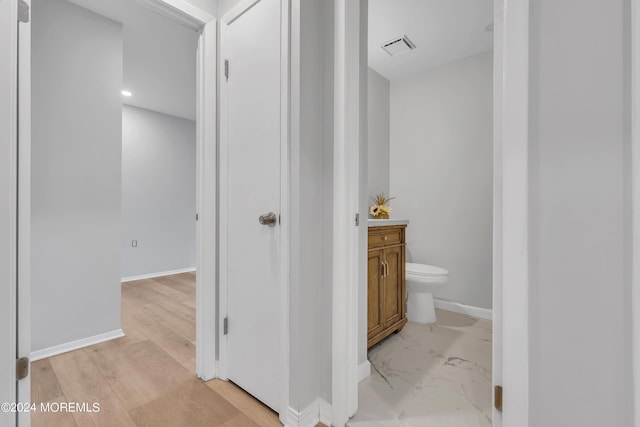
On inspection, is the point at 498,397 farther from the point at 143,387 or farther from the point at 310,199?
the point at 143,387

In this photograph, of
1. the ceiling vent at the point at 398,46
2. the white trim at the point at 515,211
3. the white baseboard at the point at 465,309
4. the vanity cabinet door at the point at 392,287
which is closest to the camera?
the white trim at the point at 515,211

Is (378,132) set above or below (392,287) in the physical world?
Answer: above

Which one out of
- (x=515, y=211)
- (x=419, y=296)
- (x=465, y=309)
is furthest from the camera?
(x=465, y=309)

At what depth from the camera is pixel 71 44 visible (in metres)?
2.06

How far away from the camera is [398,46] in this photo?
8.51 ft

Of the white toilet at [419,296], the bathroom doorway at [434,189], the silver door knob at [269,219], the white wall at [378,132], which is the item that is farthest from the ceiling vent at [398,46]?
the silver door knob at [269,219]

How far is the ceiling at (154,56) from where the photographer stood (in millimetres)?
2221

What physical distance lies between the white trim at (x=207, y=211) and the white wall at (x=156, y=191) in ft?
10.3

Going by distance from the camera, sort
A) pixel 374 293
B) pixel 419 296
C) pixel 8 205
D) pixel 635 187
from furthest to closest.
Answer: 1. pixel 419 296
2. pixel 374 293
3. pixel 8 205
4. pixel 635 187

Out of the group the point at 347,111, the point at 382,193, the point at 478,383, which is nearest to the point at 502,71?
the point at 347,111

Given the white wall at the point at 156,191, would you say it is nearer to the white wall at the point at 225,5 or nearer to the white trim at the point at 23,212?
the white wall at the point at 225,5

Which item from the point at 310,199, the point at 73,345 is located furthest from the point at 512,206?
the point at 73,345

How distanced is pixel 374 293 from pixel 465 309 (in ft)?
4.69

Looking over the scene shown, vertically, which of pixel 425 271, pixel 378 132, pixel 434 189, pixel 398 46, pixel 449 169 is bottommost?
pixel 425 271
